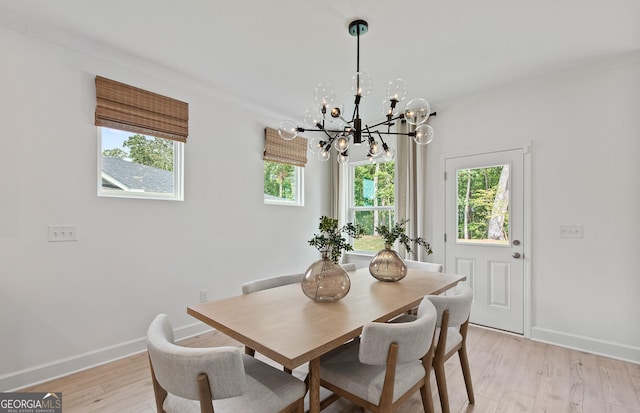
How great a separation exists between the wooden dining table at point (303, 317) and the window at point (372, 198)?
2228mm

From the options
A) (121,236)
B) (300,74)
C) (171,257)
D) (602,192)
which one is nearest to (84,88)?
(121,236)

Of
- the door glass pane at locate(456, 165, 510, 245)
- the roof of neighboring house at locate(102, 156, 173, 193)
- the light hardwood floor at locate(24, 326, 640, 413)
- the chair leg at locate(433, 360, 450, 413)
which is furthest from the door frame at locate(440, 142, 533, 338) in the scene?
the roof of neighboring house at locate(102, 156, 173, 193)

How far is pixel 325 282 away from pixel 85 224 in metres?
2.07

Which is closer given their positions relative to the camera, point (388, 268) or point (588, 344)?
point (388, 268)

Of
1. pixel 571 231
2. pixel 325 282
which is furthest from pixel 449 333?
pixel 571 231

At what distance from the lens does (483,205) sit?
3.42 metres

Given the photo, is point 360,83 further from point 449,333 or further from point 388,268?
point 449,333

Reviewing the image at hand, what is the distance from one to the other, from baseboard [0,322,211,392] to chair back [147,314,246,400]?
1.96 m

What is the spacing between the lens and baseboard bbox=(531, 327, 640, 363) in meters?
2.59

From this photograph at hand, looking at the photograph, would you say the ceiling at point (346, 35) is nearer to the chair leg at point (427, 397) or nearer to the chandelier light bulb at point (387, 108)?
the chandelier light bulb at point (387, 108)

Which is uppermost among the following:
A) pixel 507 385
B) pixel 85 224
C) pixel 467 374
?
pixel 85 224

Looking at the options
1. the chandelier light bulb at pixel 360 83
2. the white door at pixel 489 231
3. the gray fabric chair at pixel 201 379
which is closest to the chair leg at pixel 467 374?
the gray fabric chair at pixel 201 379

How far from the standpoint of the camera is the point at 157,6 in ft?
6.65

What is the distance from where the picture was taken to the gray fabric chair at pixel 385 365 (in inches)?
48.9
